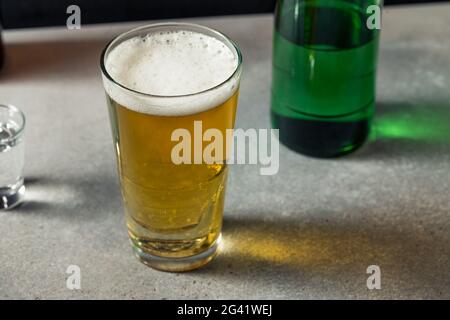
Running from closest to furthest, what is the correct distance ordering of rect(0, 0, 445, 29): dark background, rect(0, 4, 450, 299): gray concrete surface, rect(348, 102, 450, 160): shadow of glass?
rect(0, 4, 450, 299): gray concrete surface → rect(348, 102, 450, 160): shadow of glass → rect(0, 0, 445, 29): dark background

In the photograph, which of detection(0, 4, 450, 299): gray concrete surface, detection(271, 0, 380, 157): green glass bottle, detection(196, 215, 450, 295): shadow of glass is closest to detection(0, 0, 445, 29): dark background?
detection(0, 4, 450, 299): gray concrete surface

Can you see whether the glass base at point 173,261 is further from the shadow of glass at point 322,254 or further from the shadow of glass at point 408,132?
the shadow of glass at point 408,132

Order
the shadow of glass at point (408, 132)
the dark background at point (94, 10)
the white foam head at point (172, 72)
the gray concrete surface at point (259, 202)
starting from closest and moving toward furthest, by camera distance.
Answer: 1. the white foam head at point (172, 72)
2. the gray concrete surface at point (259, 202)
3. the shadow of glass at point (408, 132)
4. the dark background at point (94, 10)

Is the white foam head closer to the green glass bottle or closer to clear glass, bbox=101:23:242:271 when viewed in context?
clear glass, bbox=101:23:242:271

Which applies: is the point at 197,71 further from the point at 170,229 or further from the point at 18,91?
the point at 18,91

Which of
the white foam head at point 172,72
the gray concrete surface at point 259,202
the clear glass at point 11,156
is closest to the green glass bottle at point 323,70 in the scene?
the gray concrete surface at point 259,202

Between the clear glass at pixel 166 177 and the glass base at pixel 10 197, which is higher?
the clear glass at pixel 166 177
